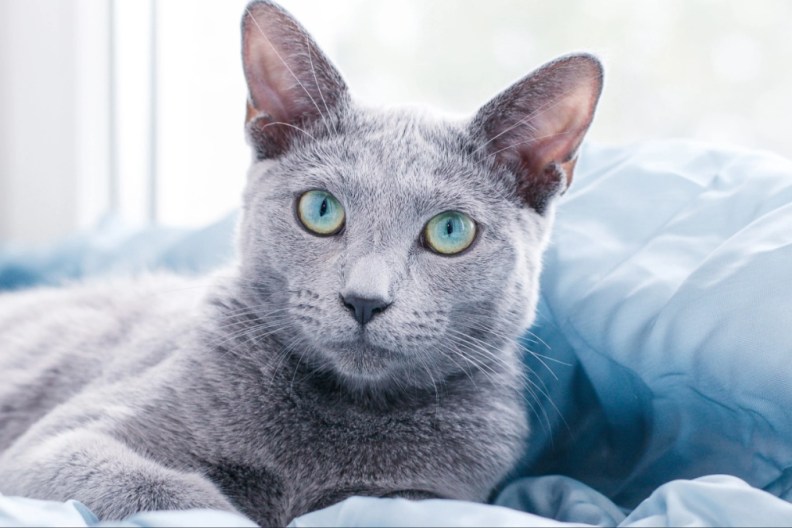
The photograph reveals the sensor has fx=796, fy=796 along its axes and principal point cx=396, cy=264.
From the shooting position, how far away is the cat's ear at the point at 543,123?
1.12m

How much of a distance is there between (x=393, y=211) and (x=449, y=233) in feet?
0.29

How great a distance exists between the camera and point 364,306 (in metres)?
0.97

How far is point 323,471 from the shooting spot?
1056 mm

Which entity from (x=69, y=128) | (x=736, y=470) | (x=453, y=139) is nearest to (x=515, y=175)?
(x=453, y=139)

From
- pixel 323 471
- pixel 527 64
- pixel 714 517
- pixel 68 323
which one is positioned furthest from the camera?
pixel 527 64

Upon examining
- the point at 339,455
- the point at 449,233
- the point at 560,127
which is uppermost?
the point at 560,127

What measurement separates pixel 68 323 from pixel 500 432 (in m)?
0.97

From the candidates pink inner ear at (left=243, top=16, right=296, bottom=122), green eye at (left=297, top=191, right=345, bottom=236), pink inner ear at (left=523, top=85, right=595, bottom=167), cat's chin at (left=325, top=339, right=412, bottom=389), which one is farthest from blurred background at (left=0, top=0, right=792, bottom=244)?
cat's chin at (left=325, top=339, right=412, bottom=389)

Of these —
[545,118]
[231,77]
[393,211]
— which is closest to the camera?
[393,211]

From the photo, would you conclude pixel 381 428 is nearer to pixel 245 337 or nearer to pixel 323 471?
pixel 323 471

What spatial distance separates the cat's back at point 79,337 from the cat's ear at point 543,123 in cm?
56

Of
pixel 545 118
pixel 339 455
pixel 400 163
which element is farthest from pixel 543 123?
pixel 339 455

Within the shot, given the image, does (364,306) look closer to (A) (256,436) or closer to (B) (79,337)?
(A) (256,436)

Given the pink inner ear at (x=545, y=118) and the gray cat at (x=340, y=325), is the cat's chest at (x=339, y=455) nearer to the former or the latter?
the gray cat at (x=340, y=325)
